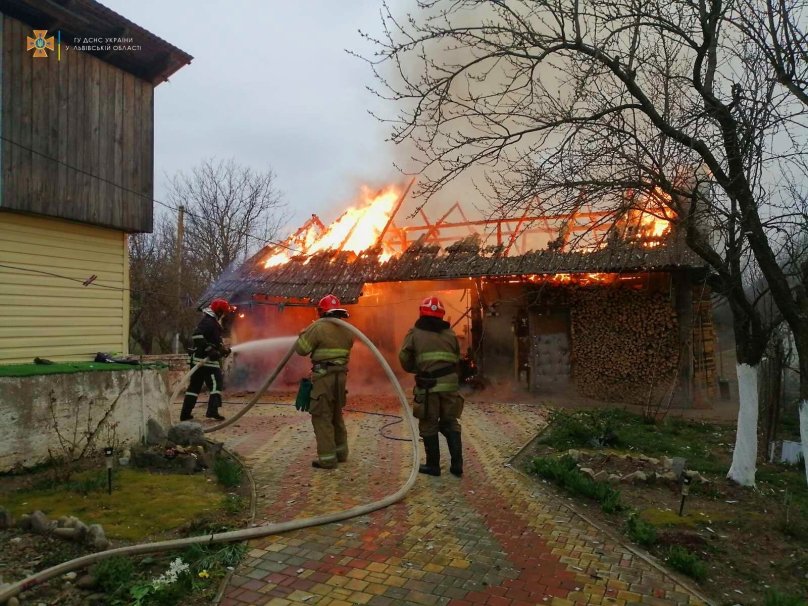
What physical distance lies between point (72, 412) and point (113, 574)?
308 centimetres

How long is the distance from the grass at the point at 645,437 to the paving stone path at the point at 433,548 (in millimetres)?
1569

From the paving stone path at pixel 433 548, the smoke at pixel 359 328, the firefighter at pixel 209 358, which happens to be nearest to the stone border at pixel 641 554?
the paving stone path at pixel 433 548

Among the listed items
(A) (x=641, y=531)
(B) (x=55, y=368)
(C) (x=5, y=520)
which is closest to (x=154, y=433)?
(B) (x=55, y=368)

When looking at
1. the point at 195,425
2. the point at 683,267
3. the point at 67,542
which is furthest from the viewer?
the point at 683,267

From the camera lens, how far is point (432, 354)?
19.4ft

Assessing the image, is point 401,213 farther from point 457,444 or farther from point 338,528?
point 338,528

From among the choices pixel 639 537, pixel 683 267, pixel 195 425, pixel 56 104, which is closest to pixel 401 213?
pixel 683 267

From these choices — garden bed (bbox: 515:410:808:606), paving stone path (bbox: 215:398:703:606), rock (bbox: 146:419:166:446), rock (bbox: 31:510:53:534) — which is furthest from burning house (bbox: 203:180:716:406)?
rock (bbox: 31:510:53:534)

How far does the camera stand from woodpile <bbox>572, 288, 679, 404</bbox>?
1121 cm

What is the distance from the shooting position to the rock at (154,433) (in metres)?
6.64

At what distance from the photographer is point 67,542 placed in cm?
386

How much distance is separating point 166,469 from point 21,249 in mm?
4875

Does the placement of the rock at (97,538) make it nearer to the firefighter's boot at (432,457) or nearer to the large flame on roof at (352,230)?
the firefighter's boot at (432,457)

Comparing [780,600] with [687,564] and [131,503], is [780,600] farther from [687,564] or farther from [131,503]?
[131,503]
